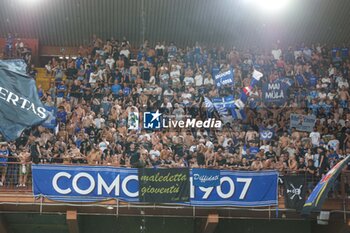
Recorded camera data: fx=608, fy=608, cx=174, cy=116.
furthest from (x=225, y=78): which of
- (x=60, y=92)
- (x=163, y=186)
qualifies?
A: (x=163, y=186)

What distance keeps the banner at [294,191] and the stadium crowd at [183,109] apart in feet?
1.39

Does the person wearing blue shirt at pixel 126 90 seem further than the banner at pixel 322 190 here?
Yes

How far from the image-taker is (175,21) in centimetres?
2714

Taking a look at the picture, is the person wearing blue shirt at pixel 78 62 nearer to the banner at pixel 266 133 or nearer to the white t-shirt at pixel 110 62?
the white t-shirt at pixel 110 62

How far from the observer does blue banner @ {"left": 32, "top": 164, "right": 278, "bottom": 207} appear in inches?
650

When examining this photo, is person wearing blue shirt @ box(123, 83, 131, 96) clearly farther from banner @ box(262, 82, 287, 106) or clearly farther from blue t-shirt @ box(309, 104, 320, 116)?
blue t-shirt @ box(309, 104, 320, 116)

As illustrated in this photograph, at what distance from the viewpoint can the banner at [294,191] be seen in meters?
16.5

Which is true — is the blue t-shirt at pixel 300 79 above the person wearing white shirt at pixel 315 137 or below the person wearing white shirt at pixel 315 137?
above

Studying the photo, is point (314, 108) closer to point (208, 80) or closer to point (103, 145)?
point (208, 80)

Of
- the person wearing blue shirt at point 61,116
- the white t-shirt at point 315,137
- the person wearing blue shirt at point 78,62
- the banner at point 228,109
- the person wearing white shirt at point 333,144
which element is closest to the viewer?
the person wearing white shirt at point 333,144

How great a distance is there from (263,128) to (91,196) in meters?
7.71

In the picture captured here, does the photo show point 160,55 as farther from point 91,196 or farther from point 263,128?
point 91,196

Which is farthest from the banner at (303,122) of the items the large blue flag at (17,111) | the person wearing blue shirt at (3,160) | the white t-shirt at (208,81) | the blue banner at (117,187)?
the large blue flag at (17,111)

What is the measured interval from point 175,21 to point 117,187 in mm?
12312
